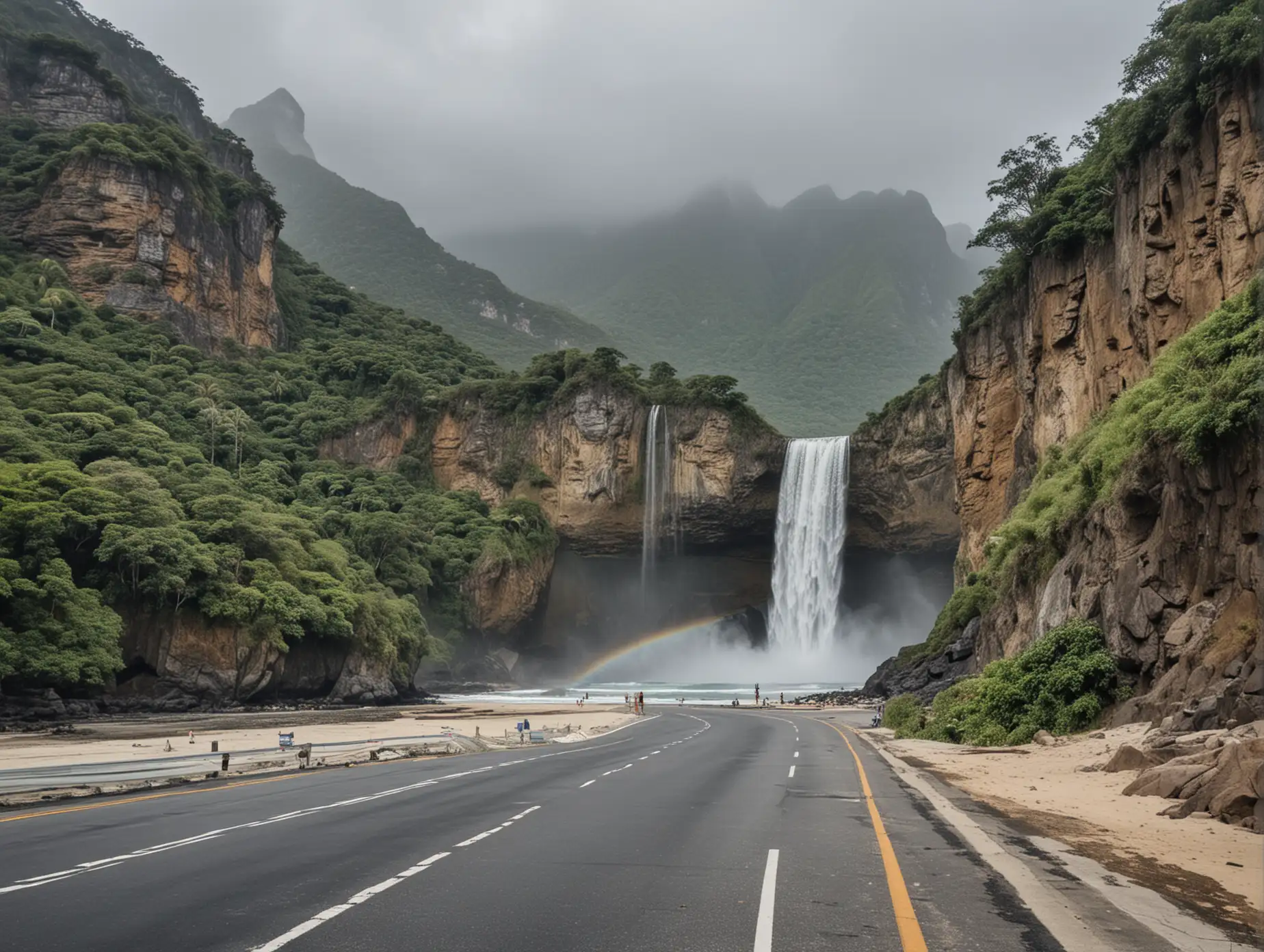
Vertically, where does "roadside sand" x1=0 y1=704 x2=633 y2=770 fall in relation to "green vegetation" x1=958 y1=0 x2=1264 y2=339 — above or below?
below

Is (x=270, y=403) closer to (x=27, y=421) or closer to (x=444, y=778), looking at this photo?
(x=27, y=421)

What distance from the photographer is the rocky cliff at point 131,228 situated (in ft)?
275

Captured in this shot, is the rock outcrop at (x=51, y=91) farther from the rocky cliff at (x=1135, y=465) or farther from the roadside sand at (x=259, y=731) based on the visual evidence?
the rocky cliff at (x=1135, y=465)

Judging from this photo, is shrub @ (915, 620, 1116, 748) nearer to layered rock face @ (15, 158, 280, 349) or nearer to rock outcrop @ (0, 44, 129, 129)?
layered rock face @ (15, 158, 280, 349)

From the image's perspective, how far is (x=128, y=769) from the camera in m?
15.5

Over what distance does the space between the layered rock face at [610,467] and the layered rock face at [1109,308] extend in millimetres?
27534

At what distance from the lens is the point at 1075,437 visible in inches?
1425

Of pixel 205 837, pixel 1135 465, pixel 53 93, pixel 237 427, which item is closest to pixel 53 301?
pixel 237 427

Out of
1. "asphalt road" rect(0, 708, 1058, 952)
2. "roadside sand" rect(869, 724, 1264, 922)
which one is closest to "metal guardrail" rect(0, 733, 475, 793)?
"asphalt road" rect(0, 708, 1058, 952)

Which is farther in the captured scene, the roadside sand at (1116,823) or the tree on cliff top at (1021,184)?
the tree on cliff top at (1021,184)

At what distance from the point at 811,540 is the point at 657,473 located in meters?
16.1

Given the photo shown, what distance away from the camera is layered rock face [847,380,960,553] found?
73.7m

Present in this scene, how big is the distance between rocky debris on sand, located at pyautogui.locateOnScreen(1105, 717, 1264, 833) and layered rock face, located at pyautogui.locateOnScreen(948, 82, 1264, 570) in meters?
18.6

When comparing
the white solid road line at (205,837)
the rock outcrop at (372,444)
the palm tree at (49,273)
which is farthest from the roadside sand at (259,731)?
the palm tree at (49,273)
